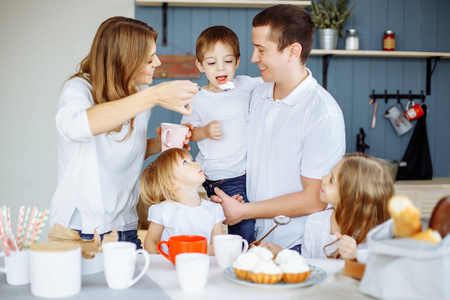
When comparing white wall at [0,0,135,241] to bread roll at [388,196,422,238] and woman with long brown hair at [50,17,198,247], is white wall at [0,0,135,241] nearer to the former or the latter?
woman with long brown hair at [50,17,198,247]

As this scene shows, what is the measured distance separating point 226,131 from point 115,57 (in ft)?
2.20

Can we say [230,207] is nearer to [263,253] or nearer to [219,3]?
[263,253]

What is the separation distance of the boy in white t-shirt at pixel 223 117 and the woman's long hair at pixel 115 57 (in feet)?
1.68

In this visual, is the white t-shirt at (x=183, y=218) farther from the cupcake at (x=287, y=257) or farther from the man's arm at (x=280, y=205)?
the cupcake at (x=287, y=257)

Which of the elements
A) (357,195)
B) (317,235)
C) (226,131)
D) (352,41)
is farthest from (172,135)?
(352,41)

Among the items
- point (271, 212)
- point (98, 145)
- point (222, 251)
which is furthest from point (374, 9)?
point (222, 251)

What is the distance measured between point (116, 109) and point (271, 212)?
0.75 m

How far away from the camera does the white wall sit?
356 centimetres

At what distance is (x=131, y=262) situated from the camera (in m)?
1.07

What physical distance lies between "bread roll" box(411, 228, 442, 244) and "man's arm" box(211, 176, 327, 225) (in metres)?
0.87

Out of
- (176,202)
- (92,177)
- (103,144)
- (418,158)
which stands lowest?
(418,158)

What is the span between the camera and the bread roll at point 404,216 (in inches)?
35.9

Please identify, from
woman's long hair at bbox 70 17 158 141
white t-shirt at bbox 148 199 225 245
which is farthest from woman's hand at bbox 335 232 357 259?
woman's long hair at bbox 70 17 158 141

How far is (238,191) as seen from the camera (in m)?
2.11
